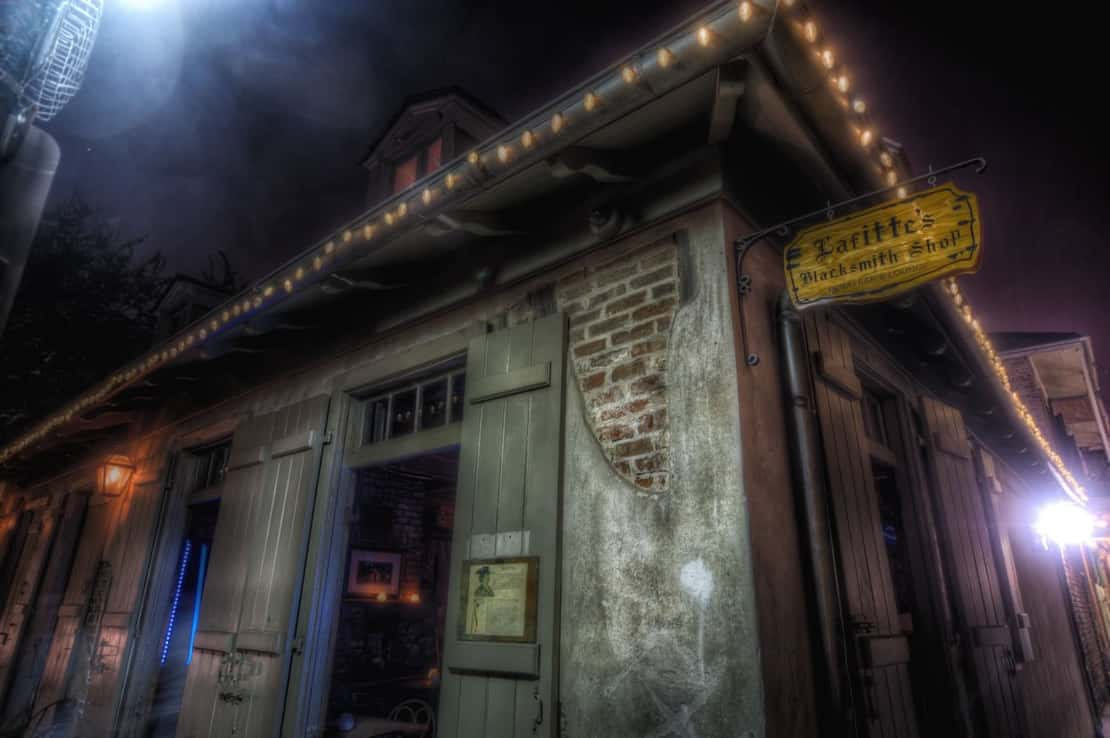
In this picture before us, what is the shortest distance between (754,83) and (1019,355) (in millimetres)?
16818

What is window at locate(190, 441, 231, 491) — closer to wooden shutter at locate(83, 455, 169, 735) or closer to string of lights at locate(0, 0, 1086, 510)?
wooden shutter at locate(83, 455, 169, 735)

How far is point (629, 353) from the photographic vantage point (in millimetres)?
2988

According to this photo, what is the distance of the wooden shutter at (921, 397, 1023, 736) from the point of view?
416 centimetres

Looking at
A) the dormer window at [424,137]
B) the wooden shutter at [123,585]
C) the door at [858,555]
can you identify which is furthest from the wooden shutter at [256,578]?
the door at [858,555]

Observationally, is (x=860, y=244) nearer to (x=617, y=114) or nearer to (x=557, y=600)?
(x=617, y=114)

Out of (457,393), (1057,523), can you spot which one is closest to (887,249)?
(457,393)

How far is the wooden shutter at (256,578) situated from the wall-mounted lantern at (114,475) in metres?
2.72

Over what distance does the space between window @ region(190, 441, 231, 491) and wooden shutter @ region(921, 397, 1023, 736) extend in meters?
6.74

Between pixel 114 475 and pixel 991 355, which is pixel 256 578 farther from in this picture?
pixel 991 355

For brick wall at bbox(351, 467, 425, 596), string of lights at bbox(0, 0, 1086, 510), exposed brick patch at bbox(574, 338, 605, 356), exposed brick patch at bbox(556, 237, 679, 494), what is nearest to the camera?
string of lights at bbox(0, 0, 1086, 510)

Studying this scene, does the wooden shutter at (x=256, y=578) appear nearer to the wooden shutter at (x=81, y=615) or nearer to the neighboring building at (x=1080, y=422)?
the wooden shutter at (x=81, y=615)

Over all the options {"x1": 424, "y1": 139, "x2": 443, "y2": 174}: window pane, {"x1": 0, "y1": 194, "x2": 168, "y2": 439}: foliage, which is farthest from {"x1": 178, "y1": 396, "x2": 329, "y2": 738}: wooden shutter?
{"x1": 0, "y1": 194, "x2": 168, "y2": 439}: foliage

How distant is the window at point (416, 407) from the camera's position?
4.18 meters

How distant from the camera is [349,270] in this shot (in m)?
4.20
